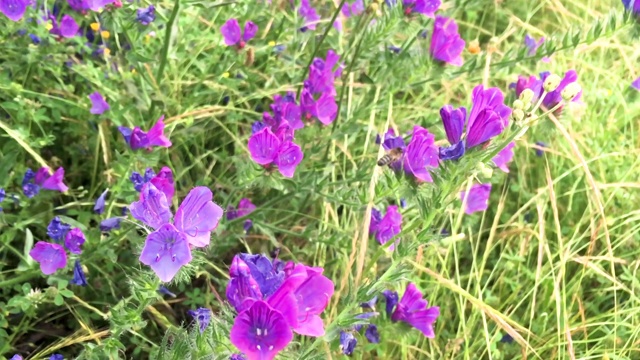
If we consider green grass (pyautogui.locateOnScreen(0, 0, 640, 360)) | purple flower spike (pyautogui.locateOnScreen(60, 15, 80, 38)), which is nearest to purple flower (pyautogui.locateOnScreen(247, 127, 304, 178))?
green grass (pyautogui.locateOnScreen(0, 0, 640, 360))

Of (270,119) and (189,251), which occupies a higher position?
(189,251)

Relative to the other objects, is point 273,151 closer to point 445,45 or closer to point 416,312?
point 416,312

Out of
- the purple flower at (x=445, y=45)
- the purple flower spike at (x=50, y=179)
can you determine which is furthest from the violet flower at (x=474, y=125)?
the purple flower spike at (x=50, y=179)

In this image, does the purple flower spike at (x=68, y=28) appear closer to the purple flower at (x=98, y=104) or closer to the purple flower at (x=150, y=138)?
the purple flower at (x=98, y=104)

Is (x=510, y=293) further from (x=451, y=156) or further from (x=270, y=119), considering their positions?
(x=451, y=156)

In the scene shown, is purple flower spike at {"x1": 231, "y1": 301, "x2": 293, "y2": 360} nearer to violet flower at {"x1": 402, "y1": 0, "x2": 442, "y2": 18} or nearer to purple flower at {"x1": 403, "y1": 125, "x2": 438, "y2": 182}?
purple flower at {"x1": 403, "y1": 125, "x2": 438, "y2": 182}

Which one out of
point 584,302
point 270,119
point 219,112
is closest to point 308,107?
point 270,119
